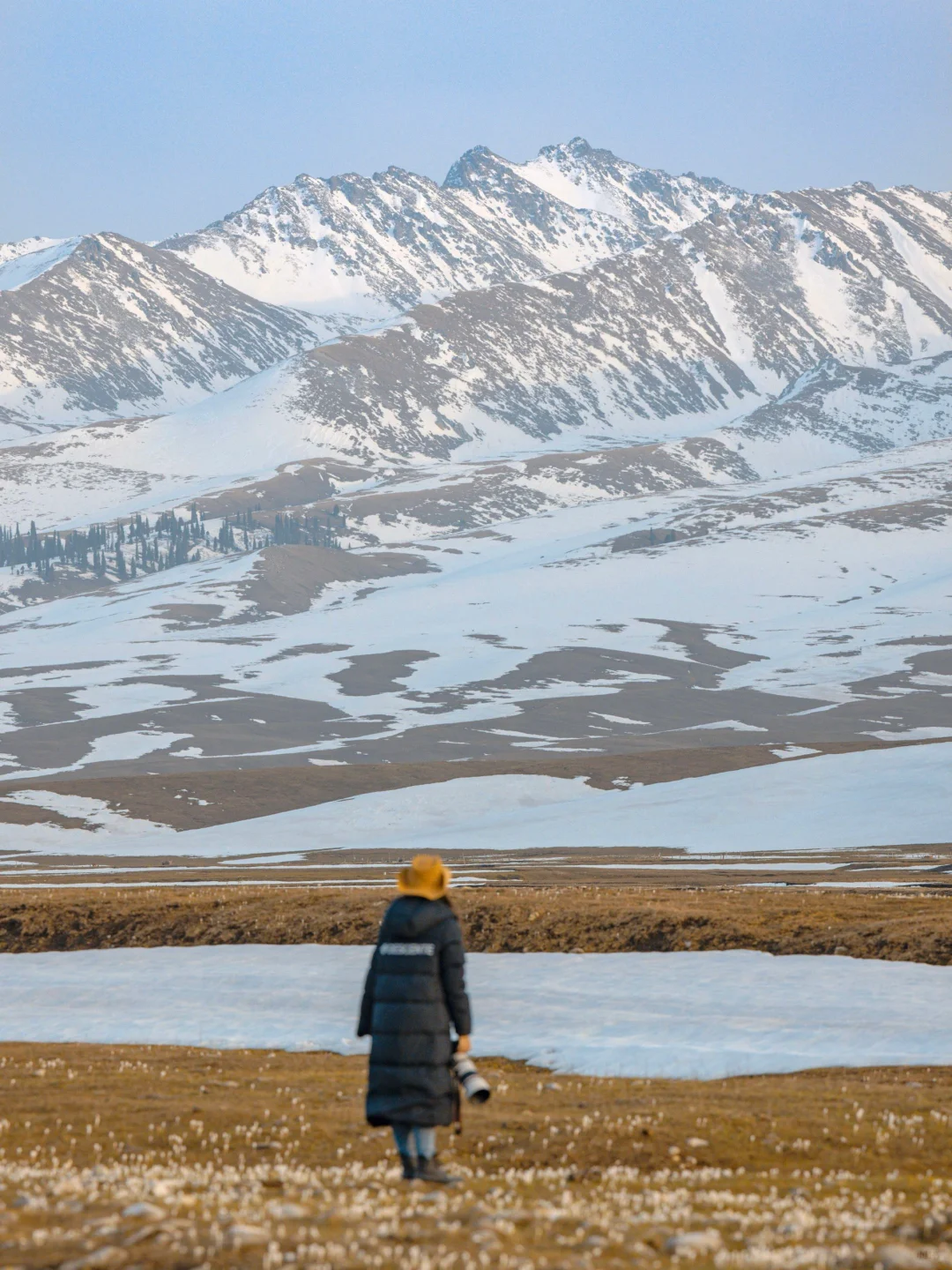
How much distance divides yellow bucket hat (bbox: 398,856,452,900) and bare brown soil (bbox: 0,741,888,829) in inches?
3999

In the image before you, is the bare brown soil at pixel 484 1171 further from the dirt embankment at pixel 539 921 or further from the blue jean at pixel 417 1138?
the dirt embankment at pixel 539 921

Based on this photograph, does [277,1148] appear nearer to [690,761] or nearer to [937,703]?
[690,761]

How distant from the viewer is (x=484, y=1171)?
1578 centimetres

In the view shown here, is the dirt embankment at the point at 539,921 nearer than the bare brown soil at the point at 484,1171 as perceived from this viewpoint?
No

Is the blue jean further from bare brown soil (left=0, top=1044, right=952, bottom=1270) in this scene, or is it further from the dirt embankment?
the dirt embankment

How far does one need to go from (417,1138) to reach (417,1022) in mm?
1189

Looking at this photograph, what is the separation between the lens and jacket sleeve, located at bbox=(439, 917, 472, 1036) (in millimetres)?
13867

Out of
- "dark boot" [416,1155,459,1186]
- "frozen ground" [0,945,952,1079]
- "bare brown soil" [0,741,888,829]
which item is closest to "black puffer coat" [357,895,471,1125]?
"dark boot" [416,1155,459,1186]

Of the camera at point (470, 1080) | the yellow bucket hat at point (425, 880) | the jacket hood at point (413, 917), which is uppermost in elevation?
the yellow bucket hat at point (425, 880)

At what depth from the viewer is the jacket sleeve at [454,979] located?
1387cm

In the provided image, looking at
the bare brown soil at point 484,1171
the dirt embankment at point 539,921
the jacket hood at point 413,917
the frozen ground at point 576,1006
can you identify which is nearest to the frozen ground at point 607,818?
the dirt embankment at point 539,921

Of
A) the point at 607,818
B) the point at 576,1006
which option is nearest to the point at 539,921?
the point at 576,1006

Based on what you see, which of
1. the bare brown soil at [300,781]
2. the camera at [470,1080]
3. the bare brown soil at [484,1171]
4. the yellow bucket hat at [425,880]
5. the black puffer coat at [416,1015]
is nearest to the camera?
the bare brown soil at [484,1171]

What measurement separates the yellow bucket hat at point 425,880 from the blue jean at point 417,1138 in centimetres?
222
